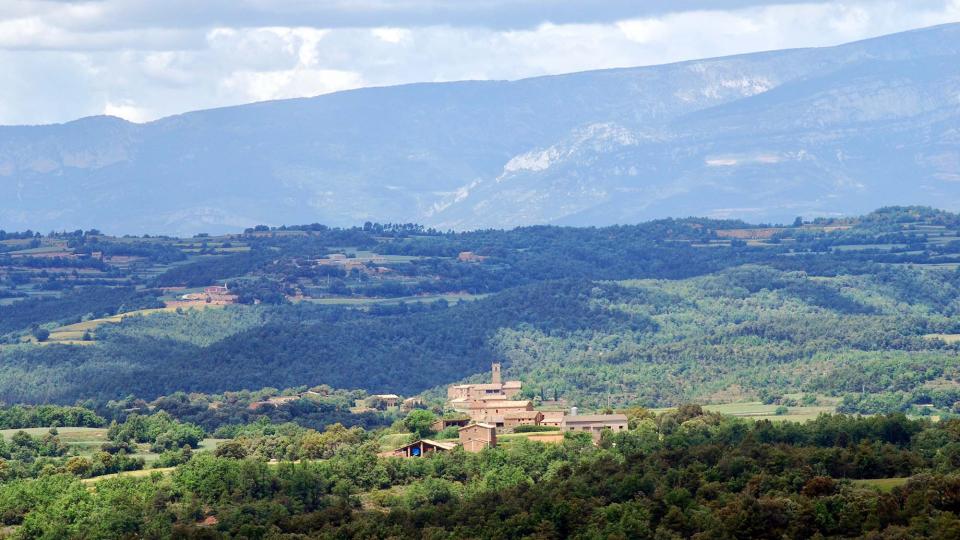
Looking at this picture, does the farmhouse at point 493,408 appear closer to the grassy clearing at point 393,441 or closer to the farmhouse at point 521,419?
the farmhouse at point 521,419

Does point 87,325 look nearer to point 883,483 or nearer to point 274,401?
point 274,401

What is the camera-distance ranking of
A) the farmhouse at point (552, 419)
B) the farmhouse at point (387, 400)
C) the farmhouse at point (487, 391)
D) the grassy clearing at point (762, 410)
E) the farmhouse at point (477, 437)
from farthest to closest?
the farmhouse at point (387, 400), the farmhouse at point (487, 391), the grassy clearing at point (762, 410), the farmhouse at point (552, 419), the farmhouse at point (477, 437)

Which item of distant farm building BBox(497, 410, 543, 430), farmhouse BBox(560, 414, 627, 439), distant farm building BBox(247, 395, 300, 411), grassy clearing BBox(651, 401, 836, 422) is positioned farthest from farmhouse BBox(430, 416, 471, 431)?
distant farm building BBox(247, 395, 300, 411)

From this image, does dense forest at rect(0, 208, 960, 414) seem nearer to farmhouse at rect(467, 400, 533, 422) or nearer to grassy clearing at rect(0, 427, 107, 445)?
farmhouse at rect(467, 400, 533, 422)

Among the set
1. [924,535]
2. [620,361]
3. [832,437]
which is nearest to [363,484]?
[832,437]

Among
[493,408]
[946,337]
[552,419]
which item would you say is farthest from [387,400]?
[946,337]

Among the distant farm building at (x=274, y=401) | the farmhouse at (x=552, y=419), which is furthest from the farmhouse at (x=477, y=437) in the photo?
the distant farm building at (x=274, y=401)
